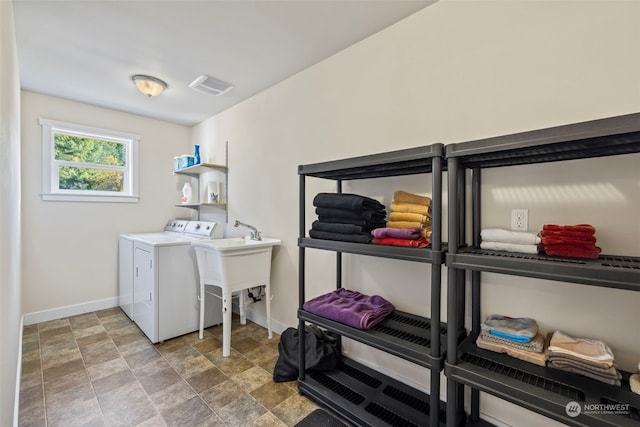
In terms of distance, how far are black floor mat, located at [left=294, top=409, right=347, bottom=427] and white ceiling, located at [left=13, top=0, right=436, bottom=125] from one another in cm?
231

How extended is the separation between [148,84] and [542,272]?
9.88 feet

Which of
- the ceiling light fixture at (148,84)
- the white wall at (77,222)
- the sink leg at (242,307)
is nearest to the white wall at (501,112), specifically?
the sink leg at (242,307)

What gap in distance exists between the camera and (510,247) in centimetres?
120

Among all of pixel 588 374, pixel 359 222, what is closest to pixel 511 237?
pixel 588 374

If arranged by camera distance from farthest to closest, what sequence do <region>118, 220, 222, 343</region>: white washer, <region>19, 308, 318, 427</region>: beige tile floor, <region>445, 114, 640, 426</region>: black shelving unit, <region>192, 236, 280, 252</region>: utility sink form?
<region>118, 220, 222, 343</region>: white washer
<region>192, 236, 280, 252</region>: utility sink
<region>19, 308, 318, 427</region>: beige tile floor
<region>445, 114, 640, 426</region>: black shelving unit

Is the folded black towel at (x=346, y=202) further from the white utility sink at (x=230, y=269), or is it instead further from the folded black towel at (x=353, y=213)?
the white utility sink at (x=230, y=269)

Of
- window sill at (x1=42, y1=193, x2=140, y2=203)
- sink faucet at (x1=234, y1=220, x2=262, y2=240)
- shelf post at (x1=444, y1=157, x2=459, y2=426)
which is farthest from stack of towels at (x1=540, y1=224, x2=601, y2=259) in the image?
window sill at (x1=42, y1=193, x2=140, y2=203)

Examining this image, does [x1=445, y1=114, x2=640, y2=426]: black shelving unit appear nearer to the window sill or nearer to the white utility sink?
the white utility sink

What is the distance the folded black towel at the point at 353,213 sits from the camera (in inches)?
60.7

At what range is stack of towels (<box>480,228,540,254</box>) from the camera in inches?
45.6

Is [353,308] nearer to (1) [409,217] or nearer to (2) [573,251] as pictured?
(1) [409,217]

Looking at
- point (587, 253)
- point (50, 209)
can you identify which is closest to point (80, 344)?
point (50, 209)

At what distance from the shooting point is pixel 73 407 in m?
1.65

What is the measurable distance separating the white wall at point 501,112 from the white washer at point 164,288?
1.14 metres
